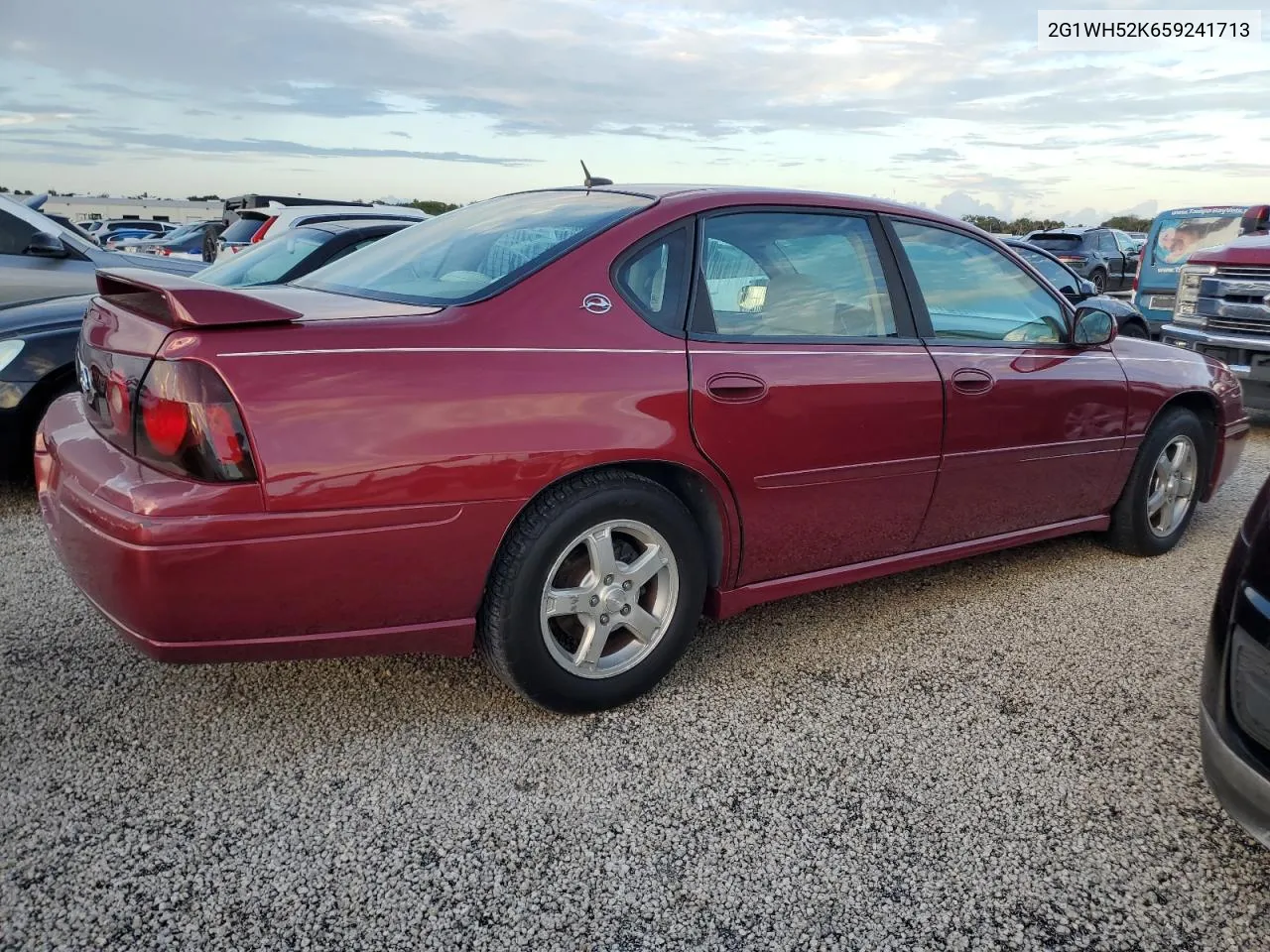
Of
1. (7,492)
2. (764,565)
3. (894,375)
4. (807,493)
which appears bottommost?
(7,492)

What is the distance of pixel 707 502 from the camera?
288cm

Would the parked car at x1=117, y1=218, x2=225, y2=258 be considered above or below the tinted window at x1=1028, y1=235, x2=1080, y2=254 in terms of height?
below

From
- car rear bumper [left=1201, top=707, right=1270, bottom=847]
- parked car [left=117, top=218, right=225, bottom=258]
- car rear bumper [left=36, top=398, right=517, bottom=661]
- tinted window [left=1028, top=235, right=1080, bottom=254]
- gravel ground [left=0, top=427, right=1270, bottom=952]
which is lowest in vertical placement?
gravel ground [left=0, top=427, right=1270, bottom=952]

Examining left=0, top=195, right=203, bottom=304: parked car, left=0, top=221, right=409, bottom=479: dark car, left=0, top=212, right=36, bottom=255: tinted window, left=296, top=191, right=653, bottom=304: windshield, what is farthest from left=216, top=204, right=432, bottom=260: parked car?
left=296, top=191, right=653, bottom=304: windshield

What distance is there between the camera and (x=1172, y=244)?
10.2m

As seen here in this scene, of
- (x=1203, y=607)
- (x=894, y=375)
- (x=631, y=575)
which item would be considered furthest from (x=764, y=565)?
(x=1203, y=607)

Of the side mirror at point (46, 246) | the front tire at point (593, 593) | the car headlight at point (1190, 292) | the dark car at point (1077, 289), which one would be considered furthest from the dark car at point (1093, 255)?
the front tire at point (593, 593)

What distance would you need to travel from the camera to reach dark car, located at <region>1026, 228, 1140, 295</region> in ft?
54.9

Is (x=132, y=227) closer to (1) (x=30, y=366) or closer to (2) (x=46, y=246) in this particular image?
(2) (x=46, y=246)

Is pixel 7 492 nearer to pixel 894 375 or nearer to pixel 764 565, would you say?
pixel 764 565

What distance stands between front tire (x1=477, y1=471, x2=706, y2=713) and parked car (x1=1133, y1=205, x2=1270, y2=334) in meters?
8.60

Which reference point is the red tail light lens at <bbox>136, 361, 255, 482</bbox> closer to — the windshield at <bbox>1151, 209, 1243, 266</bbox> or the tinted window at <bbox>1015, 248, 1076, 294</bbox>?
the tinted window at <bbox>1015, 248, 1076, 294</bbox>

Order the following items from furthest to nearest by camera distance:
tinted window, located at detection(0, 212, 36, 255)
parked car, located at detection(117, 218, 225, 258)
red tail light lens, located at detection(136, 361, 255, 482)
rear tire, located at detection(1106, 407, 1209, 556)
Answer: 1. parked car, located at detection(117, 218, 225, 258)
2. tinted window, located at detection(0, 212, 36, 255)
3. rear tire, located at detection(1106, 407, 1209, 556)
4. red tail light lens, located at detection(136, 361, 255, 482)

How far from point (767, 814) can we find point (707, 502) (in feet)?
2.94
